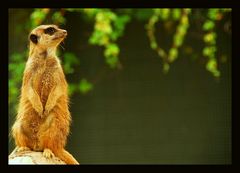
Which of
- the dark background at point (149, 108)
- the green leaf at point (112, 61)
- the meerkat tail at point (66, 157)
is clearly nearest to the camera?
the meerkat tail at point (66, 157)

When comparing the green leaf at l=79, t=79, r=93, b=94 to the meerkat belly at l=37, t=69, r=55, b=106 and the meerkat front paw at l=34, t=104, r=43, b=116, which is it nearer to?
the meerkat belly at l=37, t=69, r=55, b=106

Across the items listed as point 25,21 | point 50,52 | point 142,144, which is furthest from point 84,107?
point 50,52

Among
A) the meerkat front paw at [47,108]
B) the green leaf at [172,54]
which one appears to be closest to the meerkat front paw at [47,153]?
Answer: the meerkat front paw at [47,108]

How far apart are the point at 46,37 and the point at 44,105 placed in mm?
311

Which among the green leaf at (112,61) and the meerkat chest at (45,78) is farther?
Result: the green leaf at (112,61)

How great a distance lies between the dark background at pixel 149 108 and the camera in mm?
5375

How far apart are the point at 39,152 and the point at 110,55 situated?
2.56 meters

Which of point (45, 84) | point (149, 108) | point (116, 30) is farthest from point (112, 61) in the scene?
point (45, 84)

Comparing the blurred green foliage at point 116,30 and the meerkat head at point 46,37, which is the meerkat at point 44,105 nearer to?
the meerkat head at point 46,37

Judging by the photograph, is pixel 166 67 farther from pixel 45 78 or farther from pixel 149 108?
pixel 45 78

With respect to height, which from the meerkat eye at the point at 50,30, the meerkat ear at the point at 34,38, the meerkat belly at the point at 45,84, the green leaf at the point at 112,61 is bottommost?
the meerkat belly at the point at 45,84

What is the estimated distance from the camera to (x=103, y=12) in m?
4.51

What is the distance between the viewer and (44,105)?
8.05 feet

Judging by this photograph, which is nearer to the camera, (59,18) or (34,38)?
(34,38)
